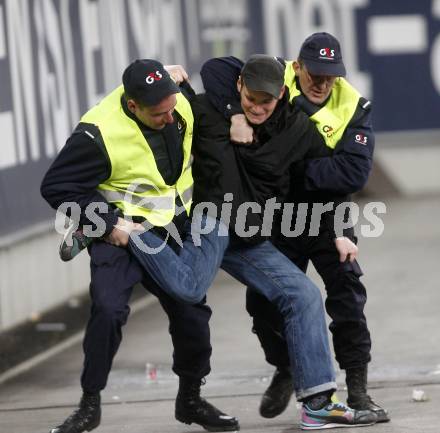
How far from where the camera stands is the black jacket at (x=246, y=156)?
6254mm

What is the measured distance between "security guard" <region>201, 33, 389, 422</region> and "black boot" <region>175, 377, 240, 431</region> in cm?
38

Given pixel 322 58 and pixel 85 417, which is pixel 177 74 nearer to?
pixel 322 58

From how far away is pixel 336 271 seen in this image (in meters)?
6.50

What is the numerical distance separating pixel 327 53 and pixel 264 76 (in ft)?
1.49

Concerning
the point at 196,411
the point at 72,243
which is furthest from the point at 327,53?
the point at 196,411

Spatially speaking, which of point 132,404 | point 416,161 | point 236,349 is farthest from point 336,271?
point 416,161

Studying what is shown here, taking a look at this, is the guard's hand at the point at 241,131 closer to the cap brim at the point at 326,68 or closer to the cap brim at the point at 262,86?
the cap brim at the point at 262,86

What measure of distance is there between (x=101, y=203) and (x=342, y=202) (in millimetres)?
1286

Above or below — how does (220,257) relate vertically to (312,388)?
above

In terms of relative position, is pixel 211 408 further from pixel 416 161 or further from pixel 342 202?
pixel 416 161

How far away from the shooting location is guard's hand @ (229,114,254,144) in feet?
20.3

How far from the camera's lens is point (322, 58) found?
6.26 metres

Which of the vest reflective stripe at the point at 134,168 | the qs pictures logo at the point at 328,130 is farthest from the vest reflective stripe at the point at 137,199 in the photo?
the qs pictures logo at the point at 328,130

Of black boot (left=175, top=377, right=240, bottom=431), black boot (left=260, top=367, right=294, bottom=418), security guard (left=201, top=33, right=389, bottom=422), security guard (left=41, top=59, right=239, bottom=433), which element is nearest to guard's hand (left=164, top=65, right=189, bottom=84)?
security guard (left=201, top=33, right=389, bottom=422)
